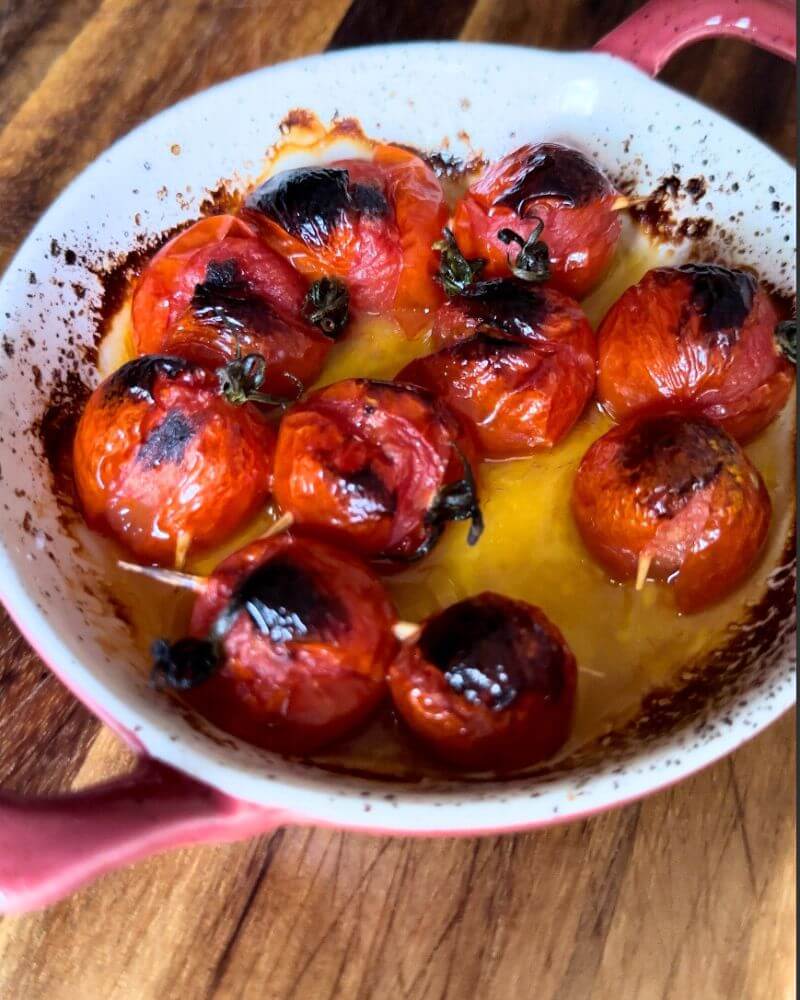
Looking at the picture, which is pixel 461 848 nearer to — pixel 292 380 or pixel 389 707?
pixel 389 707

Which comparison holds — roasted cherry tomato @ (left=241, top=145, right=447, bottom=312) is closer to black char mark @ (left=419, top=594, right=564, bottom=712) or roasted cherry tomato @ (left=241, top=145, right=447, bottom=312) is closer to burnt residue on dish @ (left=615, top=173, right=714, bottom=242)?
burnt residue on dish @ (left=615, top=173, right=714, bottom=242)

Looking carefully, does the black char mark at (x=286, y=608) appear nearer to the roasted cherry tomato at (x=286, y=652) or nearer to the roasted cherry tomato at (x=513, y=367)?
Result: the roasted cherry tomato at (x=286, y=652)

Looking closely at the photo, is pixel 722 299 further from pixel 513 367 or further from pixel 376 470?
pixel 376 470

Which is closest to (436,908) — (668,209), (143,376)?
(143,376)

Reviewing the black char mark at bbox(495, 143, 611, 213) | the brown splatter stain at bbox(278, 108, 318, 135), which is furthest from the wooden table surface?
the brown splatter stain at bbox(278, 108, 318, 135)

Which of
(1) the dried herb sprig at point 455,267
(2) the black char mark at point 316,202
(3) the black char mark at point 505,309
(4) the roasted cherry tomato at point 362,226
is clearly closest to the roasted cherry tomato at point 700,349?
(3) the black char mark at point 505,309

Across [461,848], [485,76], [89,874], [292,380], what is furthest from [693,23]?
[89,874]

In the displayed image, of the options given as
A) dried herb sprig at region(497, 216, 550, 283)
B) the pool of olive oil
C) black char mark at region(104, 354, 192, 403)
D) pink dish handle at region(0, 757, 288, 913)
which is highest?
black char mark at region(104, 354, 192, 403)
